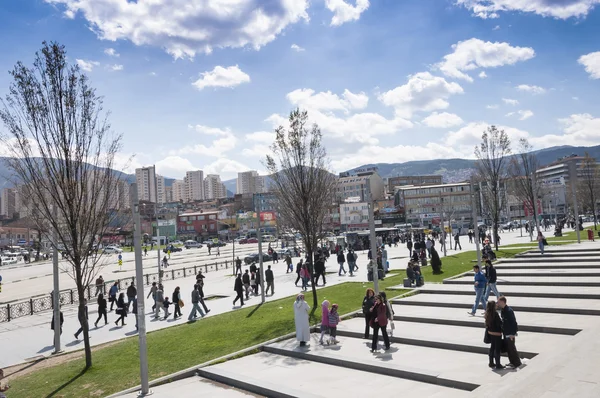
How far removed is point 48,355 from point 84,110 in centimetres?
938

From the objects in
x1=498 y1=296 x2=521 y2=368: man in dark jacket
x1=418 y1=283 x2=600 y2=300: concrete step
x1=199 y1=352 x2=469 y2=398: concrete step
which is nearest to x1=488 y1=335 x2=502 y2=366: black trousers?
x1=498 y1=296 x2=521 y2=368: man in dark jacket

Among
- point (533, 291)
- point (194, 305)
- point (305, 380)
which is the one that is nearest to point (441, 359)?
point (305, 380)

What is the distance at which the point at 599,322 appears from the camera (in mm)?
11211

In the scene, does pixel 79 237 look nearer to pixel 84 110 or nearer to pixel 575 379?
pixel 84 110

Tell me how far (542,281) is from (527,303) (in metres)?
4.37

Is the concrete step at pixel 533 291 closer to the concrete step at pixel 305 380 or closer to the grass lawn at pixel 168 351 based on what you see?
the grass lawn at pixel 168 351

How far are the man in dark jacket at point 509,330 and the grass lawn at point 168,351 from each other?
713 cm

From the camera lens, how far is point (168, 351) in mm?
13391

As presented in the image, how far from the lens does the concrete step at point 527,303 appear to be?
12666mm

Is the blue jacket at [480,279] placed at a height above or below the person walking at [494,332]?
above

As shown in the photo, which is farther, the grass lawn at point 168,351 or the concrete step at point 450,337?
the grass lawn at point 168,351

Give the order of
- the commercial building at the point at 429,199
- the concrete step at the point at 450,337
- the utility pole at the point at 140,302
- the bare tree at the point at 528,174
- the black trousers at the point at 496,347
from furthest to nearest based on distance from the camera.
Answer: the commercial building at the point at 429,199, the bare tree at the point at 528,174, the concrete step at the point at 450,337, the utility pole at the point at 140,302, the black trousers at the point at 496,347

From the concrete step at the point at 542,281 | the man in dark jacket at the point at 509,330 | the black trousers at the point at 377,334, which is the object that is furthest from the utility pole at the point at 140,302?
the concrete step at the point at 542,281

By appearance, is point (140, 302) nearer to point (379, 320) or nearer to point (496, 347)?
point (379, 320)
